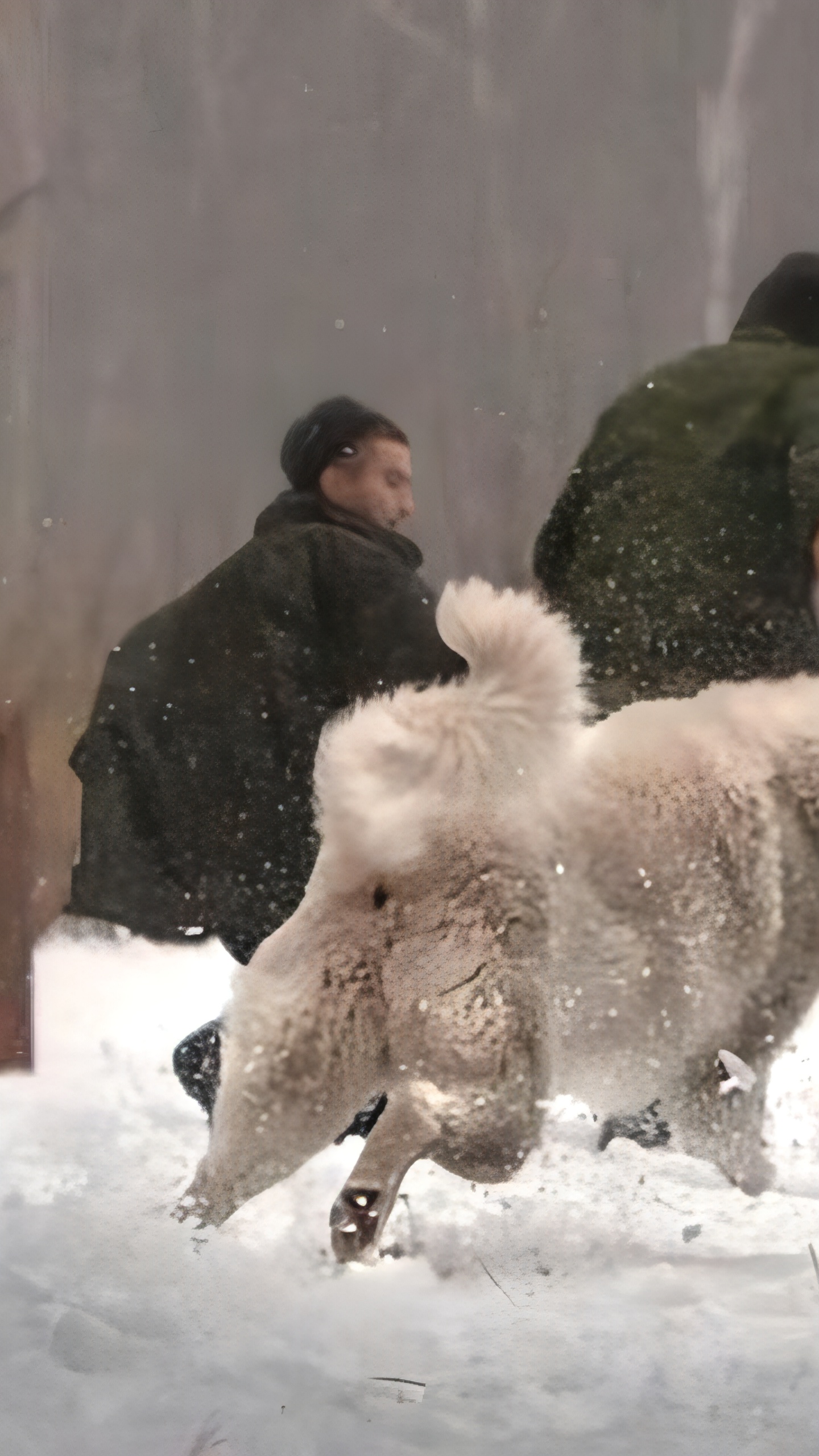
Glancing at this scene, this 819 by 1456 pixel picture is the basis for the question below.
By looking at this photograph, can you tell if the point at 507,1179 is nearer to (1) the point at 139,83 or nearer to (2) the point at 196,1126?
(2) the point at 196,1126

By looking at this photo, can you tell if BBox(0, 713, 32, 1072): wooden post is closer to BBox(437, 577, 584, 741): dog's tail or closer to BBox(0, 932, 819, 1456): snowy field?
BBox(0, 932, 819, 1456): snowy field

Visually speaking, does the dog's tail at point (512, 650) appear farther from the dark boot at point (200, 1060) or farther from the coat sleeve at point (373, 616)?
the dark boot at point (200, 1060)

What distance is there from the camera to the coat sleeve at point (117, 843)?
1.00 m

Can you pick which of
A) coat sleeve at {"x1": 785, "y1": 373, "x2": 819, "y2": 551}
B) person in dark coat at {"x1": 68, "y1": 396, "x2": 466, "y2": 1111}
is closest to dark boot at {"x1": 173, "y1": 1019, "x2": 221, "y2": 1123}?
person in dark coat at {"x1": 68, "y1": 396, "x2": 466, "y2": 1111}

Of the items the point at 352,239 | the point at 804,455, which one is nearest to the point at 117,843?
the point at 352,239

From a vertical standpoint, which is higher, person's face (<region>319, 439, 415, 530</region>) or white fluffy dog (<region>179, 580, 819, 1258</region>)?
person's face (<region>319, 439, 415, 530</region>)

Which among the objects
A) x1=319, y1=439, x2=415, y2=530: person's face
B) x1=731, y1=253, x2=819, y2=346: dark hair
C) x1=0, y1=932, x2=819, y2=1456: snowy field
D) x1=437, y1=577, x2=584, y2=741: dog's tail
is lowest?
x1=0, y1=932, x2=819, y2=1456: snowy field

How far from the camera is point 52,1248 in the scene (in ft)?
3.34

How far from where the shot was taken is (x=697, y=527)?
98 cm

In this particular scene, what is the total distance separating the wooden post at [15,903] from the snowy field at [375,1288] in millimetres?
18

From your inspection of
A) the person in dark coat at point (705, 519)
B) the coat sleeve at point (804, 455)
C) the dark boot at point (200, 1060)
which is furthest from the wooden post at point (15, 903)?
the coat sleeve at point (804, 455)

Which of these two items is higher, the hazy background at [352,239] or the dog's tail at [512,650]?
the hazy background at [352,239]

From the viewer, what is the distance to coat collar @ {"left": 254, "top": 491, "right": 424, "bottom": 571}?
989mm

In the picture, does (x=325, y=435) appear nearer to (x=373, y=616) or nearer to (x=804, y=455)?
(x=373, y=616)
